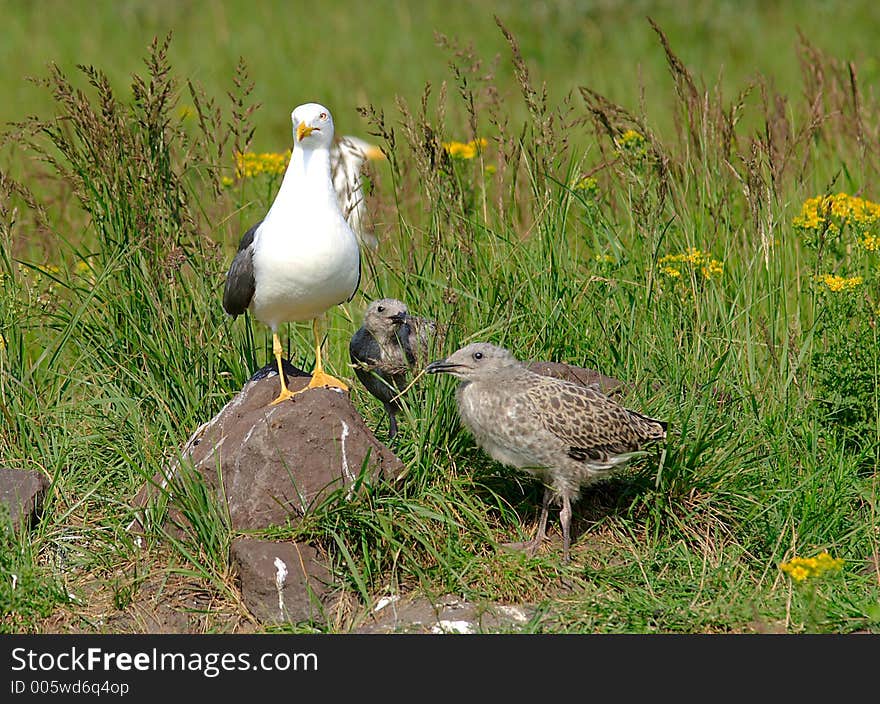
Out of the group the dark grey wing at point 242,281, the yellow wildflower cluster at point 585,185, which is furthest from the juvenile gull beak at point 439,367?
the yellow wildflower cluster at point 585,185

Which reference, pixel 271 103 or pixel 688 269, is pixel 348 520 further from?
pixel 271 103

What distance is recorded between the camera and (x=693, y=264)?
5.75 m

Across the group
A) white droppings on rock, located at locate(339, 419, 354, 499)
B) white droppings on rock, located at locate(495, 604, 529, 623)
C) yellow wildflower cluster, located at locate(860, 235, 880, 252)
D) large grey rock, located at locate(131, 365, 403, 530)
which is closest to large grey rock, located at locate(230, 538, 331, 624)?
large grey rock, located at locate(131, 365, 403, 530)

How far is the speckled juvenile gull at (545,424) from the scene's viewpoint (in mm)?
4973

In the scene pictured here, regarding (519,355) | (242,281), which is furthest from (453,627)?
(242,281)

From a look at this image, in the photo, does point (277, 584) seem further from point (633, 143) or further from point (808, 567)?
point (633, 143)

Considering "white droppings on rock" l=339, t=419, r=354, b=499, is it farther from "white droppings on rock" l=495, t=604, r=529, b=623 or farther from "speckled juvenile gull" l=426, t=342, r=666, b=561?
"white droppings on rock" l=495, t=604, r=529, b=623

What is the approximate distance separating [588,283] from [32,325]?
267 centimetres

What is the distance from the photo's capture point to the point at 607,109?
20.1 ft

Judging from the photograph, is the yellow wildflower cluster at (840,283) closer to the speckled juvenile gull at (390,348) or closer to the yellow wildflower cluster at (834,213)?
the yellow wildflower cluster at (834,213)

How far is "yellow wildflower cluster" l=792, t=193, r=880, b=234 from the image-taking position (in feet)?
18.8

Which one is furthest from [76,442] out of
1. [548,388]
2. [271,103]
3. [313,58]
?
[313,58]

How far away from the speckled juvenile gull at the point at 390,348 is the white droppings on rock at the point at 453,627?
118 cm

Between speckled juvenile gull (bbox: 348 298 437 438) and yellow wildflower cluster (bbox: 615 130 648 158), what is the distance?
56.1 inches
